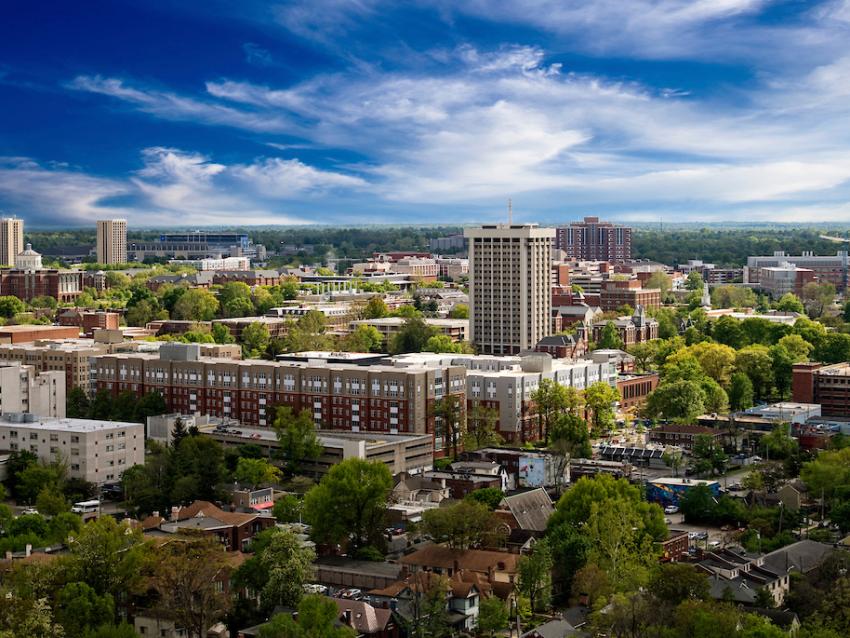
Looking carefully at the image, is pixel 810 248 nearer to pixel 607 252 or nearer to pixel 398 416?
pixel 607 252

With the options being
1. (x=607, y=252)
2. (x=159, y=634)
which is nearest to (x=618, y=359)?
(x=159, y=634)

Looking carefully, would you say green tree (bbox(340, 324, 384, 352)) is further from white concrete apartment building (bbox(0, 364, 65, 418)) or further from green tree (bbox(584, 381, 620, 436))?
white concrete apartment building (bbox(0, 364, 65, 418))

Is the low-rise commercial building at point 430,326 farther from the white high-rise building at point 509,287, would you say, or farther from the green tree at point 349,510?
the green tree at point 349,510

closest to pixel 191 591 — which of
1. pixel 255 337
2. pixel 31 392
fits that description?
pixel 31 392

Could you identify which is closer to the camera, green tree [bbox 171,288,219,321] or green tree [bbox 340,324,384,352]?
green tree [bbox 340,324,384,352]

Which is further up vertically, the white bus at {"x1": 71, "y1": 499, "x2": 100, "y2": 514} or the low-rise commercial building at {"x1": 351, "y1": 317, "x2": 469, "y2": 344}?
the low-rise commercial building at {"x1": 351, "y1": 317, "x2": 469, "y2": 344}

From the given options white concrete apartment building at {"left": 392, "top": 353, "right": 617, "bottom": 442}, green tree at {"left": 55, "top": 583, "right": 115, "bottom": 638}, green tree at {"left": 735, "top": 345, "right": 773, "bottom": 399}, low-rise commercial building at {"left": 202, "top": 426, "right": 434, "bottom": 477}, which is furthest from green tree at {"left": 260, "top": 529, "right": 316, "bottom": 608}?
green tree at {"left": 735, "top": 345, "right": 773, "bottom": 399}
